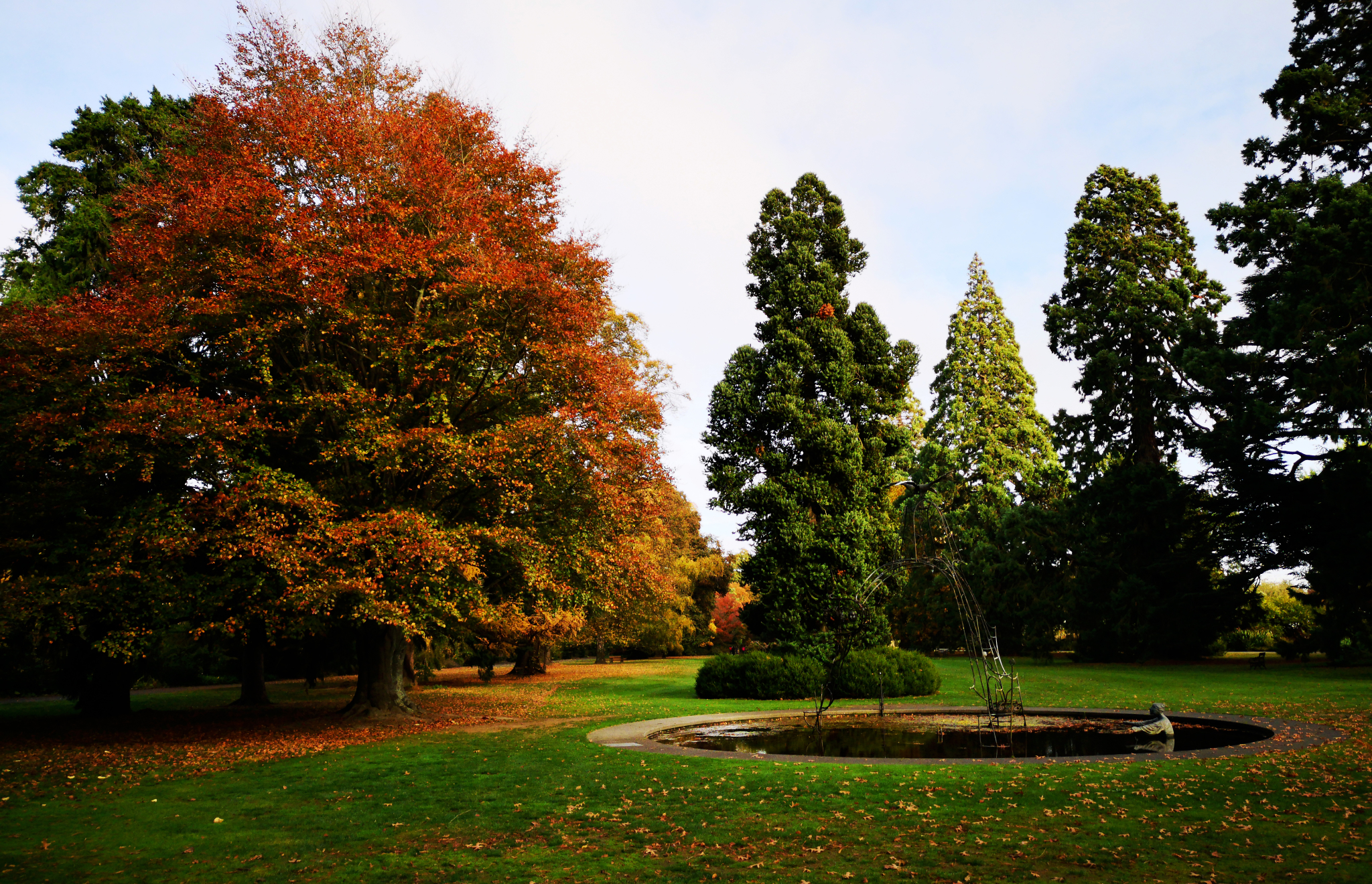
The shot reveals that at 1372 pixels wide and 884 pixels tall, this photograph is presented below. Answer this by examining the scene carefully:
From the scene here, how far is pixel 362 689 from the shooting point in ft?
65.0

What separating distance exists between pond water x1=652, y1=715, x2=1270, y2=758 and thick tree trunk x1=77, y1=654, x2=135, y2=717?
1498 cm

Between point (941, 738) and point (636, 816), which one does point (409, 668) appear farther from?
point (636, 816)

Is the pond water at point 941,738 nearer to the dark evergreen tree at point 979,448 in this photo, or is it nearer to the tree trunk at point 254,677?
the tree trunk at point 254,677

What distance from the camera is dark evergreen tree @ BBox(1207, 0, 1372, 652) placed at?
22.4 m

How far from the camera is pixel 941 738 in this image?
47.3 ft

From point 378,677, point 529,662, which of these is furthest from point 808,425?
point 529,662

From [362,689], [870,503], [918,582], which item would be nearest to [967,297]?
[918,582]

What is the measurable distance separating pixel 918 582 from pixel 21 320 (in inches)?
1608

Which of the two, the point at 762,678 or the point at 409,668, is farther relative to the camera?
the point at 409,668

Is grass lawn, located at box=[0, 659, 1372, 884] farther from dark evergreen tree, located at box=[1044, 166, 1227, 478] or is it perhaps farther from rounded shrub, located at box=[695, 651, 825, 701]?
dark evergreen tree, located at box=[1044, 166, 1227, 478]

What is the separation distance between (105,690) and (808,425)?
20.3m

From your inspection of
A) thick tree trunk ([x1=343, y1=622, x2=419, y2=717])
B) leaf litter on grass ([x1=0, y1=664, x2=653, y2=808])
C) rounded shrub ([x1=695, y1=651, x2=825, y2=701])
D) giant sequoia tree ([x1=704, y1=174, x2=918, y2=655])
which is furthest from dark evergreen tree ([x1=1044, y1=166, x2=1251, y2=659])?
thick tree trunk ([x1=343, y1=622, x2=419, y2=717])

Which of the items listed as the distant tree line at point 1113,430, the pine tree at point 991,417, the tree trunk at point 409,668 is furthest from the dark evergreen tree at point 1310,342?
the tree trunk at point 409,668

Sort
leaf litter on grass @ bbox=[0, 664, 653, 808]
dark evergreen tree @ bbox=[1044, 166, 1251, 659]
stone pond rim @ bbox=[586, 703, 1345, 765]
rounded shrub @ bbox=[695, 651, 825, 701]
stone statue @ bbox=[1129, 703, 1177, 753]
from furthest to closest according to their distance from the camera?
dark evergreen tree @ bbox=[1044, 166, 1251, 659], rounded shrub @ bbox=[695, 651, 825, 701], stone statue @ bbox=[1129, 703, 1177, 753], leaf litter on grass @ bbox=[0, 664, 653, 808], stone pond rim @ bbox=[586, 703, 1345, 765]
